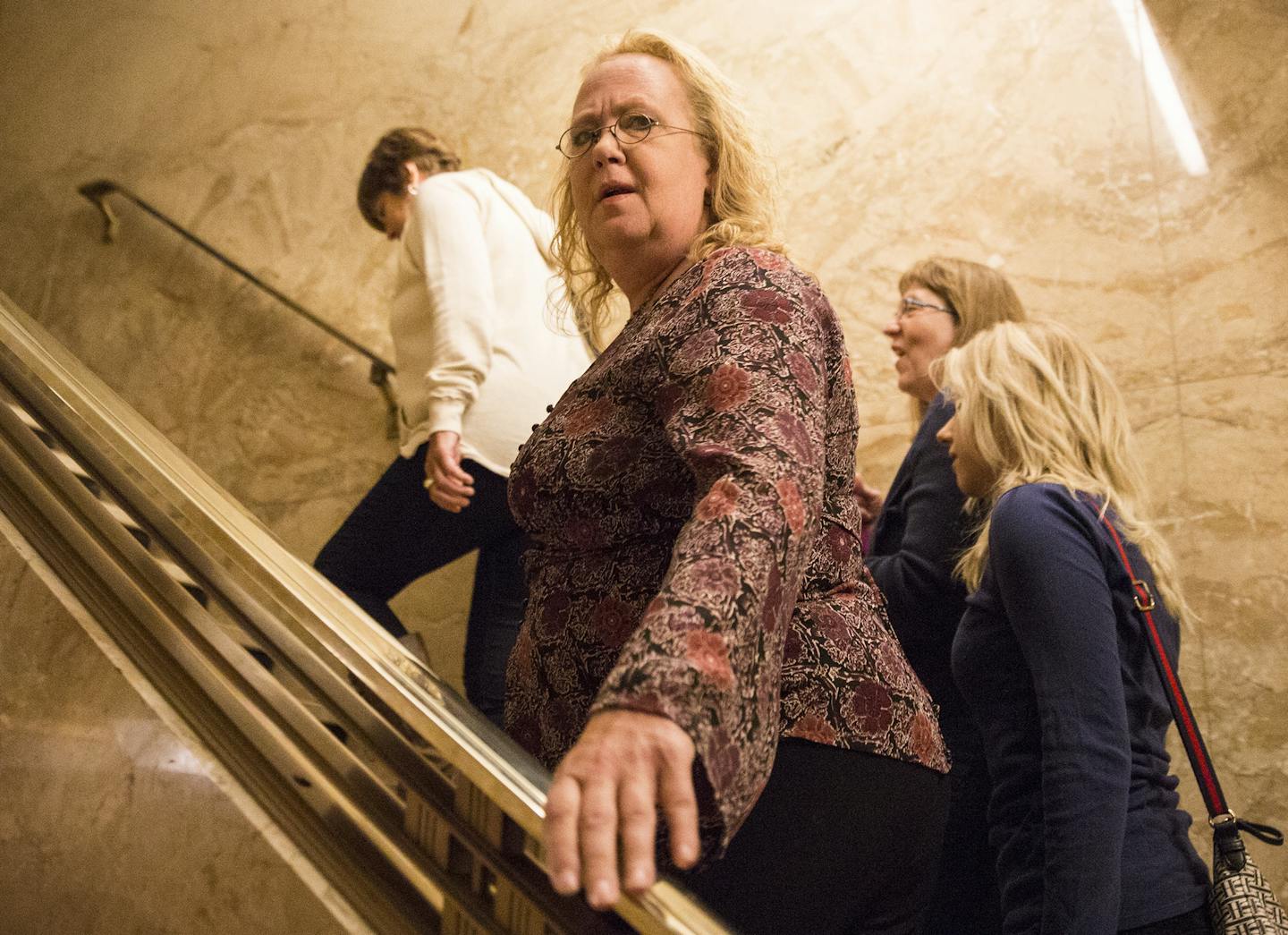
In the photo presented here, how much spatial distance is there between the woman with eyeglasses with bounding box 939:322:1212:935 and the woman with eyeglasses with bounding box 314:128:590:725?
88cm

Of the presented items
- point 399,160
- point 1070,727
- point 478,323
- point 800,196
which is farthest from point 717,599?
point 800,196

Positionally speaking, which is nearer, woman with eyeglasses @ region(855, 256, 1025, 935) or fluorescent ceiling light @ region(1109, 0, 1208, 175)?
woman with eyeglasses @ region(855, 256, 1025, 935)

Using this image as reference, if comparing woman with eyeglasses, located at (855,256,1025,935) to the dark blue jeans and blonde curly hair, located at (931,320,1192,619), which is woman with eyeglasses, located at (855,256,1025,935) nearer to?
blonde curly hair, located at (931,320,1192,619)

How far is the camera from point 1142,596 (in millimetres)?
1638

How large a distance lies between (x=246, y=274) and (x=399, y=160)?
1273 mm

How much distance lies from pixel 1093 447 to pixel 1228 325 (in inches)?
38.3

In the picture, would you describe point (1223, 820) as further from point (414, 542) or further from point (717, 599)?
point (414, 542)

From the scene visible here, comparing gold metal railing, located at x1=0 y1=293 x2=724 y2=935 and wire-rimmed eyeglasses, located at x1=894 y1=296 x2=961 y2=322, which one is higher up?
wire-rimmed eyeglasses, located at x1=894 y1=296 x2=961 y2=322

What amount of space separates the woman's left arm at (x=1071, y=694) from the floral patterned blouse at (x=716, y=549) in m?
0.51

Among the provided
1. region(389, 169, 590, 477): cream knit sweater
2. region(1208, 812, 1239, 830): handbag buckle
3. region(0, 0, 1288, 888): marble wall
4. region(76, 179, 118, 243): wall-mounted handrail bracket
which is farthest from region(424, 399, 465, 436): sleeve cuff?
region(76, 179, 118, 243): wall-mounted handrail bracket

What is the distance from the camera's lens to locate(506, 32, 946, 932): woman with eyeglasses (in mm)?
705

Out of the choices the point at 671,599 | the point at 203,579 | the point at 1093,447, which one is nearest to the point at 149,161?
the point at 203,579

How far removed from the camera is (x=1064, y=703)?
1.52 metres

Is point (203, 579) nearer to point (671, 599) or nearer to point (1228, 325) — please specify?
point (671, 599)
